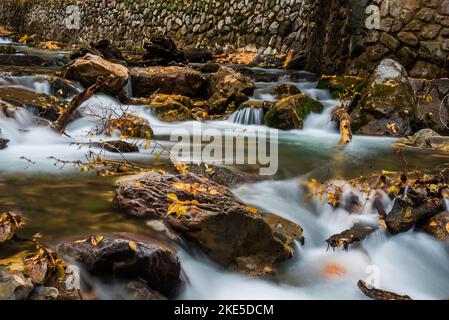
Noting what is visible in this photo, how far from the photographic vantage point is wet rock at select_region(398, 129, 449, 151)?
6.41 meters

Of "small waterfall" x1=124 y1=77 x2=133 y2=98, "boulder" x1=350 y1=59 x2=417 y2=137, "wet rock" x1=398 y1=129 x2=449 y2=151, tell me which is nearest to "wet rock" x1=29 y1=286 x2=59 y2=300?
"wet rock" x1=398 y1=129 x2=449 y2=151

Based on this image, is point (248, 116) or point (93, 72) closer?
point (248, 116)

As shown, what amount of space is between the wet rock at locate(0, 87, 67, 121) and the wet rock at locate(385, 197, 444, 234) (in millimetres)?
5162

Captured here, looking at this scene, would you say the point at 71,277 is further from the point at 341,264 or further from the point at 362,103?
the point at 362,103

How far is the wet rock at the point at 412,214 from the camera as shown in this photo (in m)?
3.82

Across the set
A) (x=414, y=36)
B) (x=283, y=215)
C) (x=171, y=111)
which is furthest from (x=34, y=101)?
(x=414, y=36)

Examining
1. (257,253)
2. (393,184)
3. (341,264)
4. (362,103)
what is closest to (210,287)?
(257,253)

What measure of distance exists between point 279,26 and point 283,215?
11.4 m

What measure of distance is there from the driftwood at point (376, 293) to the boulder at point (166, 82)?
7337 mm

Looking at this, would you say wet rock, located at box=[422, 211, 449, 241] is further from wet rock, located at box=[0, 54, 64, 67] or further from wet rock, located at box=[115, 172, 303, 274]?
wet rock, located at box=[0, 54, 64, 67]

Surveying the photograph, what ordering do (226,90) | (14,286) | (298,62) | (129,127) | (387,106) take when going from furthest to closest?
(298,62)
(226,90)
(387,106)
(129,127)
(14,286)

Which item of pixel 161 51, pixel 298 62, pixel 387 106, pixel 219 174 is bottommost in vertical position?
pixel 219 174

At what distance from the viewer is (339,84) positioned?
939 centimetres

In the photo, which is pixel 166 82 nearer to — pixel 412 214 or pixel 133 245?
pixel 412 214
